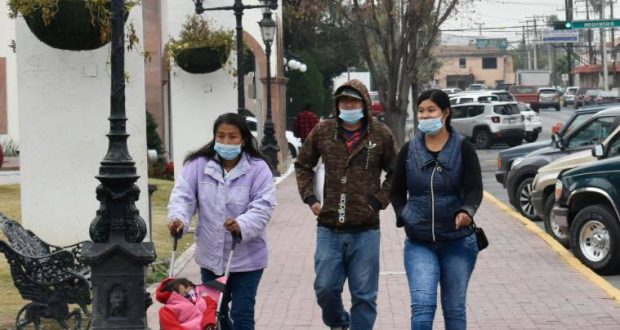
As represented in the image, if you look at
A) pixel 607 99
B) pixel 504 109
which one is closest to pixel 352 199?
pixel 504 109

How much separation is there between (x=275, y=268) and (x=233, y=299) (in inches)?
245

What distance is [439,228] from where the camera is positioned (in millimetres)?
7613

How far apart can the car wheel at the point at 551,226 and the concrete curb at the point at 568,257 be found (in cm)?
7

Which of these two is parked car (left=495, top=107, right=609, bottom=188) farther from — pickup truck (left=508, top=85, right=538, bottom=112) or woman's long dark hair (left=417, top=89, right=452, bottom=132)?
pickup truck (left=508, top=85, right=538, bottom=112)

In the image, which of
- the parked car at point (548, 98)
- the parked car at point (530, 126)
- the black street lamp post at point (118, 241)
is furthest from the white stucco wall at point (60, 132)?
the parked car at point (548, 98)

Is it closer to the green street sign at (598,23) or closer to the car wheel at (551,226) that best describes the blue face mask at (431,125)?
the car wheel at (551,226)

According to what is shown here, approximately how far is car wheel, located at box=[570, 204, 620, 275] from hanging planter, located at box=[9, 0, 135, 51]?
550 cm

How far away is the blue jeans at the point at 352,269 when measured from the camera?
8.16 metres

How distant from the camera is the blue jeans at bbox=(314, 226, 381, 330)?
26.8ft

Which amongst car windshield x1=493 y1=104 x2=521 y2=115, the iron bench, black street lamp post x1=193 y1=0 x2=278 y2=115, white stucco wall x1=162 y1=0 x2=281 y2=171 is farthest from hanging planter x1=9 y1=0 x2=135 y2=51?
car windshield x1=493 y1=104 x2=521 y2=115

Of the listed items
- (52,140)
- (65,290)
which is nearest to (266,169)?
(65,290)

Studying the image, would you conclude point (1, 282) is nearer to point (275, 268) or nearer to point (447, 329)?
point (275, 268)

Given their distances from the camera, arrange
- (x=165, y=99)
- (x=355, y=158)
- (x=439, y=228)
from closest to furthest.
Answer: (x=439, y=228) → (x=355, y=158) → (x=165, y=99)

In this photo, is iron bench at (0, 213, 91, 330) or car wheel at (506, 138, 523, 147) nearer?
iron bench at (0, 213, 91, 330)
